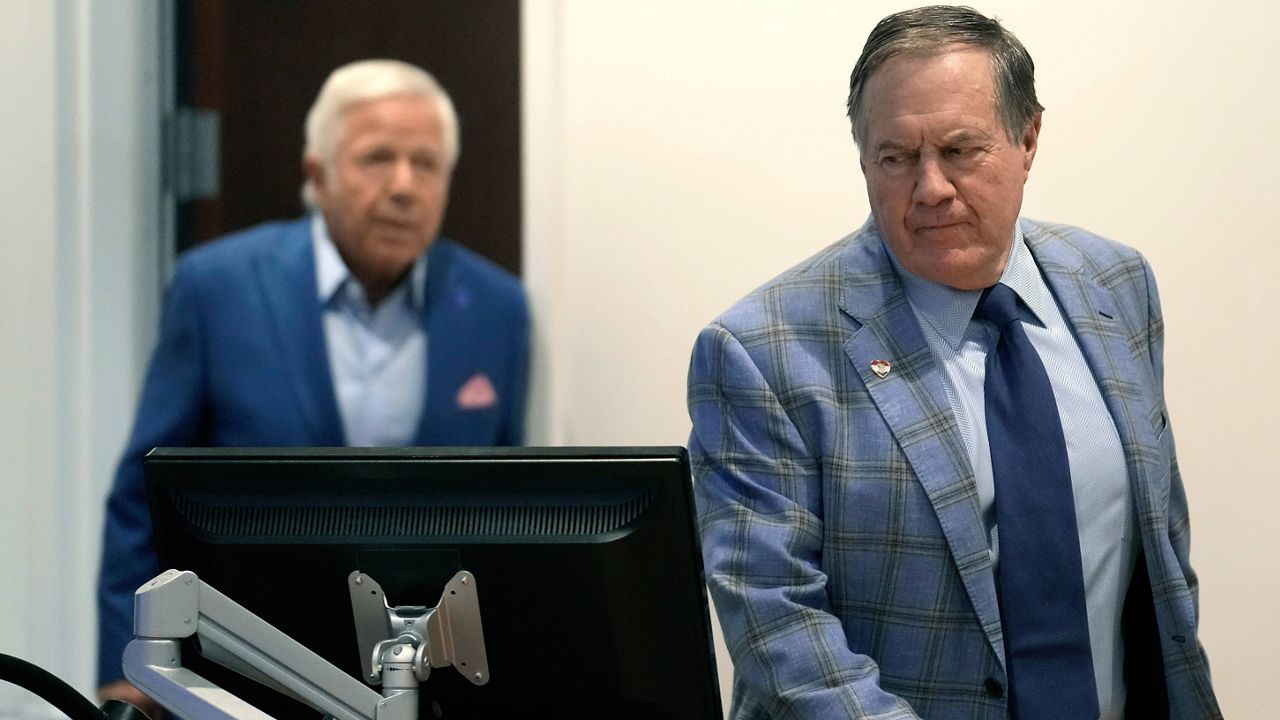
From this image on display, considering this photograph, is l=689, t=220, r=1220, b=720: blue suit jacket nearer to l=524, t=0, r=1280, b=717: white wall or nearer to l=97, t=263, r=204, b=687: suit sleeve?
l=524, t=0, r=1280, b=717: white wall

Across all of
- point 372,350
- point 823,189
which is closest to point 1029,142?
point 823,189

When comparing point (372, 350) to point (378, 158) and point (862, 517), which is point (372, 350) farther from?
point (862, 517)

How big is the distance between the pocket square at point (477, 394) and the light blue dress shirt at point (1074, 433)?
4.00ft

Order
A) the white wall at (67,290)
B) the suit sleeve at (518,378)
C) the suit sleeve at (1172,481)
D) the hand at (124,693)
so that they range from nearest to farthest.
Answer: the suit sleeve at (1172,481), the hand at (124,693), the suit sleeve at (518,378), the white wall at (67,290)

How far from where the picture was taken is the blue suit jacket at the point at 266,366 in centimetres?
274

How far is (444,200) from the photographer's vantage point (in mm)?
3100

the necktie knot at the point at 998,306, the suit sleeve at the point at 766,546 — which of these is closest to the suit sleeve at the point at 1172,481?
the necktie knot at the point at 998,306

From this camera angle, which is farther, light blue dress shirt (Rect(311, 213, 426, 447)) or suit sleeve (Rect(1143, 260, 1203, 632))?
light blue dress shirt (Rect(311, 213, 426, 447))

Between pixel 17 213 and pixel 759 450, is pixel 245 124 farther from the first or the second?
pixel 759 450

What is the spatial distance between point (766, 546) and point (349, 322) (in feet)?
4.74

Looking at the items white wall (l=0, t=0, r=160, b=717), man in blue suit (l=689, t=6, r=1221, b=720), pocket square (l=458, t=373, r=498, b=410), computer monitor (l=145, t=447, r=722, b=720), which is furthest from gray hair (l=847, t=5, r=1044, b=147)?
white wall (l=0, t=0, r=160, b=717)

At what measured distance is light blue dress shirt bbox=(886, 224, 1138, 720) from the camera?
1.83m

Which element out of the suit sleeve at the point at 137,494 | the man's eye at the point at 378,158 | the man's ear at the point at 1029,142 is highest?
the man's ear at the point at 1029,142

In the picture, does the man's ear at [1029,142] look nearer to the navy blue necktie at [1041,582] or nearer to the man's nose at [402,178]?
the navy blue necktie at [1041,582]
